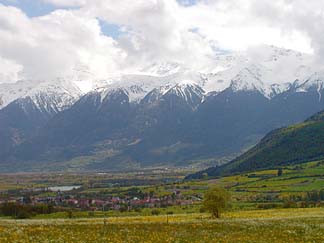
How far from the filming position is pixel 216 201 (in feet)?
253

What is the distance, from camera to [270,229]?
4691 cm

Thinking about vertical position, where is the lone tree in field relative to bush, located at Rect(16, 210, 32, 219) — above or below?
above

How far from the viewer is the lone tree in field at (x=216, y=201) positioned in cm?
7712

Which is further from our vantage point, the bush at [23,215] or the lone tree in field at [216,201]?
the bush at [23,215]

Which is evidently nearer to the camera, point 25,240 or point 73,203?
point 25,240

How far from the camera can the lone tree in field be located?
253ft

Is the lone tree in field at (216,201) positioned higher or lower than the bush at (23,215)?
higher

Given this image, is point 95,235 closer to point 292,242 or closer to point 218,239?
point 218,239

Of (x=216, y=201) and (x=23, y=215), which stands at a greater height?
(x=216, y=201)

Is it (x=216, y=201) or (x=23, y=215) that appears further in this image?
(x=23, y=215)

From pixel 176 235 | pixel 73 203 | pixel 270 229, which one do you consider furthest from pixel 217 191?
pixel 73 203

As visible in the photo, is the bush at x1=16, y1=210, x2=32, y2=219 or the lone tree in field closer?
the lone tree in field

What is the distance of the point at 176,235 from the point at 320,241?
1031cm

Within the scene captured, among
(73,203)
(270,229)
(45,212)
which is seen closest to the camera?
(270,229)
